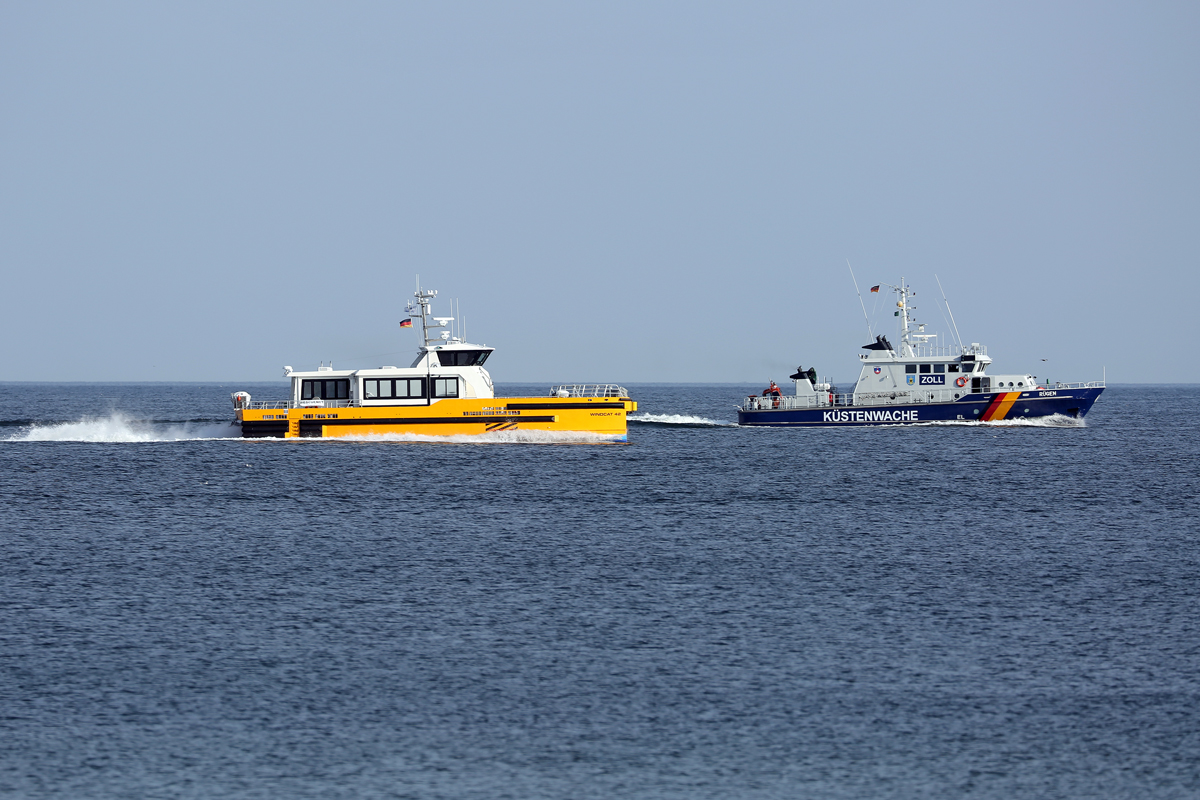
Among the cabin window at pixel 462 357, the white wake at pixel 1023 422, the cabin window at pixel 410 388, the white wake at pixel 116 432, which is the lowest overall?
the white wake at pixel 116 432

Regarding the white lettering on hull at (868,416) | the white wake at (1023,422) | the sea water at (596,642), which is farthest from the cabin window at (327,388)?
the white wake at (1023,422)

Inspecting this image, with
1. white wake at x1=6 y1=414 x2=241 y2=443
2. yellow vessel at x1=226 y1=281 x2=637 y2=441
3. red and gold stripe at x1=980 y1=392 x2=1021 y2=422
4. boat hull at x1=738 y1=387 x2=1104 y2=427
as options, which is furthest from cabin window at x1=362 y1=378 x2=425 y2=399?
red and gold stripe at x1=980 y1=392 x2=1021 y2=422

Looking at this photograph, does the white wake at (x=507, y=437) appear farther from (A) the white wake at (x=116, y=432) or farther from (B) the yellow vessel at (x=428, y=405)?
(A) the white wake at (x=116, y=432)

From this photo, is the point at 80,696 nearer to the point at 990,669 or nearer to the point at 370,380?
the point at 990,669

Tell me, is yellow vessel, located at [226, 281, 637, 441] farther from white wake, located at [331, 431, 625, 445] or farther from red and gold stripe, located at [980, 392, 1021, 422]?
red and gold stripe, located at [980, 392, 1021, 422]

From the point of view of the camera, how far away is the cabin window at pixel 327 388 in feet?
175

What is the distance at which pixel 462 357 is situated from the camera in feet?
173

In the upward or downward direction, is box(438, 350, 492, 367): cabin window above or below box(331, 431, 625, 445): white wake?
above

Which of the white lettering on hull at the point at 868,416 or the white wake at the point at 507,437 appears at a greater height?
the white lettering on hull at the point at 868,416

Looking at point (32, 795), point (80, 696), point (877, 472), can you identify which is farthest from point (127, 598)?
point (877, 472)

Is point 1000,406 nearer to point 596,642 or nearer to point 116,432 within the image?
point 596,642

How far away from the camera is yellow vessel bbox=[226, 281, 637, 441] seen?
2066 inches

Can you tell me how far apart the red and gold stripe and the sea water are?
22018 millimetres

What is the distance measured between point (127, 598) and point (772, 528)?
1852cm
